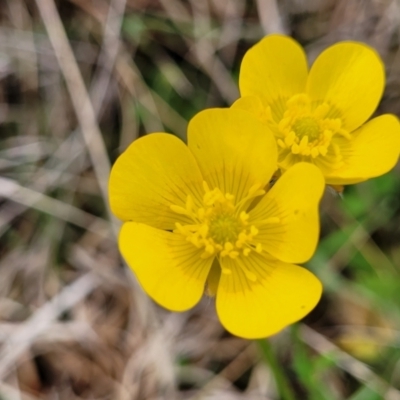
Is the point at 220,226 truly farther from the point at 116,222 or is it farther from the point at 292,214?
the point at 116,222

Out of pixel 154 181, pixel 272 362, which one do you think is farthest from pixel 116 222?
pixel 272 362

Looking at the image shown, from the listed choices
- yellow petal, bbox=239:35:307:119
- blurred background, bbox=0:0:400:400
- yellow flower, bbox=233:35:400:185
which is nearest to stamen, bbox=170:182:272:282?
yellow flower, bbox=233:35:400:185

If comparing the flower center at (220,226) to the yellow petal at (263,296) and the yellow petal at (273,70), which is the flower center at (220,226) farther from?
the yellow petal at (273,70)

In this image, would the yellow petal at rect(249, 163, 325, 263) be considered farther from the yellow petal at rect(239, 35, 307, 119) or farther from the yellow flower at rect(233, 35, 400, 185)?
the yellow petal at rect(239, 35, 307, 119)

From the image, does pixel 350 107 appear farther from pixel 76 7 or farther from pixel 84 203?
pixel 76 7

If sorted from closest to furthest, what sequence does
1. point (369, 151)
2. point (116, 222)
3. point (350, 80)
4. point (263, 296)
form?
point (263, 296) < point (369, 151) < point (350, 80) < point (116, 222)

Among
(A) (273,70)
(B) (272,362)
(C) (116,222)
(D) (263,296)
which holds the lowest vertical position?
(C) (116,222)

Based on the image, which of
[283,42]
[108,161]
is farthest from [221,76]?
[283,42]
